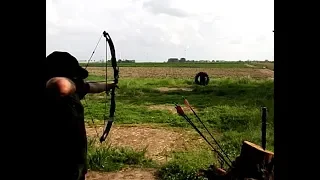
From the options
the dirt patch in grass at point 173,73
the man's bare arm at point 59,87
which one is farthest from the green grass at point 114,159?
the dirt patch in grass at point 173,73

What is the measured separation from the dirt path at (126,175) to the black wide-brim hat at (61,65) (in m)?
4.63

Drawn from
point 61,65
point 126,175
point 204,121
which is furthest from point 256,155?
point 204,121

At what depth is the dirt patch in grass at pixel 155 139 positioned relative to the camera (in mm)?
8891

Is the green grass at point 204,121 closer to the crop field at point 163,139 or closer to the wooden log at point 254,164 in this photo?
the crop field at point 163,139

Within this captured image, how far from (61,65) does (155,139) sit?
8.02 m

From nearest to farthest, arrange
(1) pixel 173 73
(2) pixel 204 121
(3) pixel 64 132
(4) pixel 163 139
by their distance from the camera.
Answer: (3) pixel 64 132, (4) pixel 163 139, (2) pixel 204 121, (1) pixel 173 73

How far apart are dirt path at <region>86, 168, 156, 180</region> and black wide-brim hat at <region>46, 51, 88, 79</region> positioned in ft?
15.2

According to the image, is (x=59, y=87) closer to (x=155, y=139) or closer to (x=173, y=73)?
(x=155, y=139)

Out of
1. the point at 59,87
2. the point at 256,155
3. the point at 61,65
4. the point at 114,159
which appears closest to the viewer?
the point at 59,87

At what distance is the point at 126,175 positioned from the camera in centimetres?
680

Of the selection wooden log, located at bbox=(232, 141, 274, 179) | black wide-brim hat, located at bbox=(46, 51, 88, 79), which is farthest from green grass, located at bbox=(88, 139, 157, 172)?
black wide-brim hat, located at bbox=(46, 51, 88, 79)

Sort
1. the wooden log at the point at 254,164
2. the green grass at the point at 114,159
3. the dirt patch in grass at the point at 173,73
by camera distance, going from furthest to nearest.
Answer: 1. the dirt patch in grass at the point at 173,73
2. the green grass at the point at 114,159
3. the wooden log at the point at 254,164
